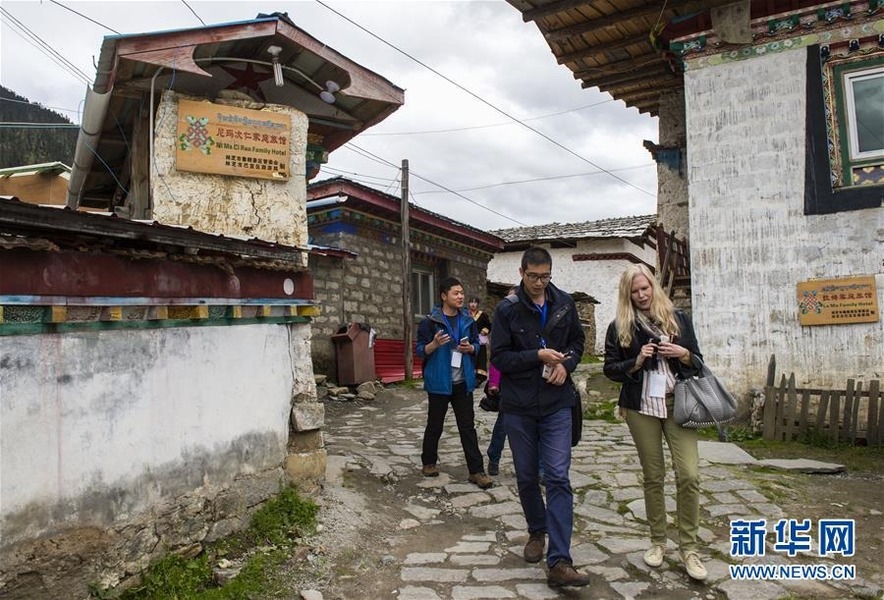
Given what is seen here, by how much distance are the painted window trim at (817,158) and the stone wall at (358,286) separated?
7.69 meters

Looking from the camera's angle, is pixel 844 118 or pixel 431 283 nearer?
pixel 844 118

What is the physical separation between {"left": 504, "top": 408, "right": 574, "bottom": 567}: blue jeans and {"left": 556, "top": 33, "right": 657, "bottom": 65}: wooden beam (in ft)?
24.7

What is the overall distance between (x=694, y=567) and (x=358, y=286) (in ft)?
30.8

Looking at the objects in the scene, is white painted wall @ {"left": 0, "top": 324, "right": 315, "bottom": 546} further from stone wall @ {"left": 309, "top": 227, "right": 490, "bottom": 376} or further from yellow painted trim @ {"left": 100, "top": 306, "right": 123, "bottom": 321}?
stone wall @ {"left": 309, "top": 227, "right": 490, "bottom": 376}

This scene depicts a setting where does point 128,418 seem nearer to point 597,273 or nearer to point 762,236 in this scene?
point 762,236

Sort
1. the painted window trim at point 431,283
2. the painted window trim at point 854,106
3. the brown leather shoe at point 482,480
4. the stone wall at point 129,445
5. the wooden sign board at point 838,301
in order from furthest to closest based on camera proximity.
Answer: the painted window trim at point 431,283, the painted window trim at point 854,106, the wooden sign board at point 838,301, the brown leather shoe at point 482,480, the stone wall at point 129,445

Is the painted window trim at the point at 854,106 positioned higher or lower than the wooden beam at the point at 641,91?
lower

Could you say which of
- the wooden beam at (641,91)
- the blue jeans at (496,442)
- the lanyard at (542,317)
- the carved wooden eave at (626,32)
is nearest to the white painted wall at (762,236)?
the carved wooden eave at (626,32)

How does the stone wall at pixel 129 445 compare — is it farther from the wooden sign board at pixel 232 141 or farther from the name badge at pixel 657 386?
the name badge at pixel 657 386

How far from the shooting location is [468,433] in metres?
5.58

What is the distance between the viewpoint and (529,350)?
12.6 ft

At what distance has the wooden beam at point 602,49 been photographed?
9.50 meters

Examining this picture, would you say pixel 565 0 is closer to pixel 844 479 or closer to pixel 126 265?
pixel 844 479

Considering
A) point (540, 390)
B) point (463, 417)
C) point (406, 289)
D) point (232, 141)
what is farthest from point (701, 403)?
point (406, 289)
